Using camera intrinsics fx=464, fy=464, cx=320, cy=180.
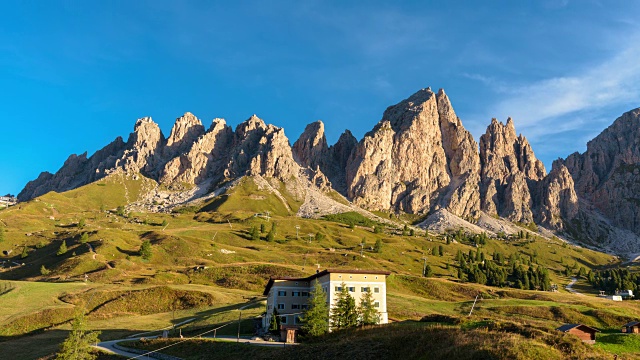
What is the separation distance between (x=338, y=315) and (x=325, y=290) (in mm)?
10758

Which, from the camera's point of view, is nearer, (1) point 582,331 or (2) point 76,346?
(1) point 582,331

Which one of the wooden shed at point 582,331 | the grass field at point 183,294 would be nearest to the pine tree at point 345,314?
the grass field at point 183,294

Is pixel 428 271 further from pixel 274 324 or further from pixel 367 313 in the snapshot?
pixel 367 313

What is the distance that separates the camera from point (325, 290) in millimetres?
77062

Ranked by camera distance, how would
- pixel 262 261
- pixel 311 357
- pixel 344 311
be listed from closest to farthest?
pixel 311 357, pixel 344 311, pixel 262 261

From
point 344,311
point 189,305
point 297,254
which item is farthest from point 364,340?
point 297,254

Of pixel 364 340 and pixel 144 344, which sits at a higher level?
pixel 364 340

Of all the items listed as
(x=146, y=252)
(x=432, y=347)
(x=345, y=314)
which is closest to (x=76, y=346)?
(x=345, y=314)

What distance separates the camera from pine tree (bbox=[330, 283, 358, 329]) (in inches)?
2589

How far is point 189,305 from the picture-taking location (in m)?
108

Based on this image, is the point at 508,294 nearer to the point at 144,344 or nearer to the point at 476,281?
the point at 476,281

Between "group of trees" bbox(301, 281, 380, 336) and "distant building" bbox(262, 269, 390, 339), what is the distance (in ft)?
12.8

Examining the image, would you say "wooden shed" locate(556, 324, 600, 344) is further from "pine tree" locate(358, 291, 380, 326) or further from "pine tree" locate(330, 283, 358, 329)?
"pine tree" locate(330, 283, 358, 329)

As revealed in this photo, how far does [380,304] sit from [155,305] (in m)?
59.7
